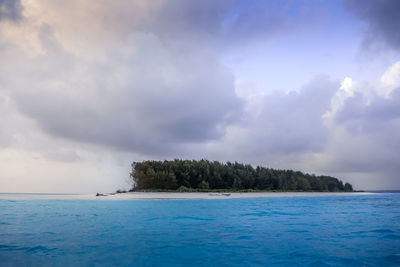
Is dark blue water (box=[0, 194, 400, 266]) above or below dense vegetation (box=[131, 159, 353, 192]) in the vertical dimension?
below

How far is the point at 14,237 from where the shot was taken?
10.4m

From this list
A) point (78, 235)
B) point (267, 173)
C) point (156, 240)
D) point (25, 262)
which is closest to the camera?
point (25, 262)

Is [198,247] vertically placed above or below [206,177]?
below

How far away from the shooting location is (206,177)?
63406mm

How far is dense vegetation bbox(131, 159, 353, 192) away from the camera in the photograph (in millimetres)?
57938

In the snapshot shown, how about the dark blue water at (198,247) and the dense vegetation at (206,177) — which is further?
the dense vegetation at (206,177)

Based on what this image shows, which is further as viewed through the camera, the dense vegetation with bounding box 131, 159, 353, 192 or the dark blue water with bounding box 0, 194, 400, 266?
the dense vegetation with bounding box 131, 159, 353, 192

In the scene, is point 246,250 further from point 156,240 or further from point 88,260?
point 88,260

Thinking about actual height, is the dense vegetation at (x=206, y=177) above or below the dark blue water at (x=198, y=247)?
above

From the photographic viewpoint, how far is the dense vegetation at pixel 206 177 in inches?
2281

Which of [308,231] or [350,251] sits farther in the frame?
[308,231]

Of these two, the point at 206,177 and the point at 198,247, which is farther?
the point at 206,177

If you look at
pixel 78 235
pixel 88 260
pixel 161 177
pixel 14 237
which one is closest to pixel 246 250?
pixel 88 260

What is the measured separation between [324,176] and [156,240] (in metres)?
114
